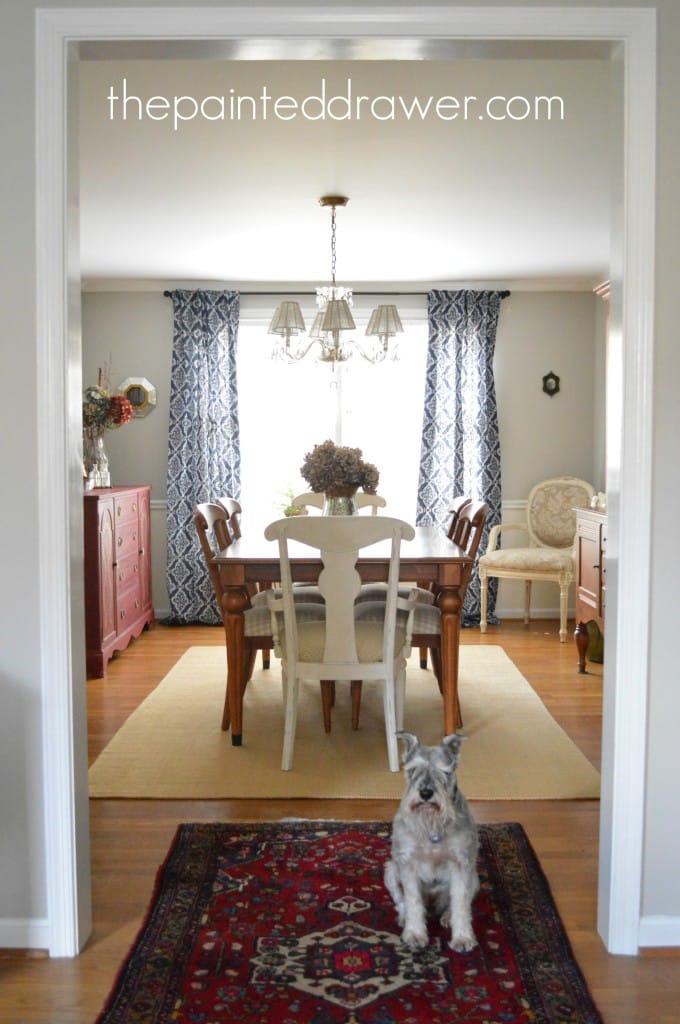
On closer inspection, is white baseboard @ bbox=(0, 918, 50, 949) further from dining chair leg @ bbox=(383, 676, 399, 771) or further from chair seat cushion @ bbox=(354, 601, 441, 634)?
chair seat cushion @ bbox=(354, 601, 441, 634)

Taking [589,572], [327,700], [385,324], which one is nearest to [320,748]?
[327,700]

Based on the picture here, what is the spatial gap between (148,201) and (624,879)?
151 inches

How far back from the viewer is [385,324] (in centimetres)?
504

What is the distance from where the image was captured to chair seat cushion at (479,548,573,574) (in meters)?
6.55

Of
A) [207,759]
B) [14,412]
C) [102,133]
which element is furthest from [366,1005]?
[102,133]

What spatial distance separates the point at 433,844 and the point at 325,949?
0.39 meters

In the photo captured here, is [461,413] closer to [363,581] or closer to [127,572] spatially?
[127,572]

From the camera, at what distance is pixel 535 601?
7.39 metres

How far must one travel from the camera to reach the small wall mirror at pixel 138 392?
7266 mm

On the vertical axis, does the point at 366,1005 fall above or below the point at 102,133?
below

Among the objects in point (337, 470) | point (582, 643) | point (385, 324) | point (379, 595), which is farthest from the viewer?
point (582, 643)

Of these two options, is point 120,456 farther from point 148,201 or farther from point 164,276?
point 148,201

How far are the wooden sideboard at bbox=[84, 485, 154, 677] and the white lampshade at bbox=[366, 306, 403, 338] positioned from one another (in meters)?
1.83

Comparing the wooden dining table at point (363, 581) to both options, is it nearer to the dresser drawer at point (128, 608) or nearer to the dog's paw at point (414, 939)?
the dog's paw at point (414, 939)
